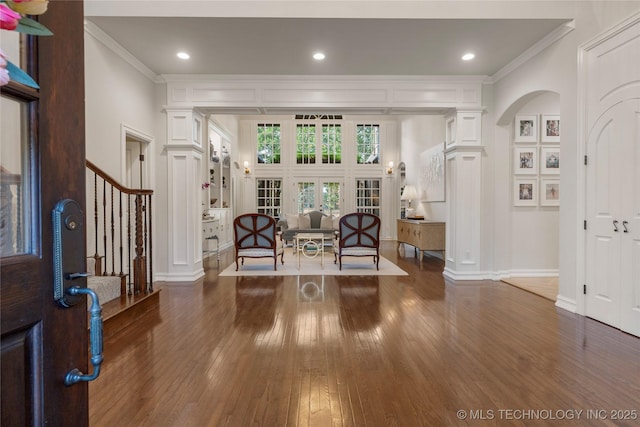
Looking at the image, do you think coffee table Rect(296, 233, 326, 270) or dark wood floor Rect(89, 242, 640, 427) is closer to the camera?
dark wood floor Rect(89, 242, 640, 427)

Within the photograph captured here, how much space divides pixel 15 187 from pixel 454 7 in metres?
4.08

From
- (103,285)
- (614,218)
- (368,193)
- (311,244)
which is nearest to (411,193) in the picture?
(368,193)

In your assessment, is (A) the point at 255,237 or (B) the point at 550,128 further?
(A) the point at 255,237

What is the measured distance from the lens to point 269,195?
38.6ft

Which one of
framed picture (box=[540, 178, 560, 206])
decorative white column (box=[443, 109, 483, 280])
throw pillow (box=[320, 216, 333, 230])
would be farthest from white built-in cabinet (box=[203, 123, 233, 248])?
framed picture (box=[540, 178, 560, 206])

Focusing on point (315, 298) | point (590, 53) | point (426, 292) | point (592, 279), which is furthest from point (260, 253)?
point (590, 53)

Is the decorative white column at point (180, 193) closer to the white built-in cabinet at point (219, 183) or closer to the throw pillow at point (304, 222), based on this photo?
the white built-in cabinet at point (219, 183)

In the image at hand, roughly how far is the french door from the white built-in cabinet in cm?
237

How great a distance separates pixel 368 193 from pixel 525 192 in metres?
6.32

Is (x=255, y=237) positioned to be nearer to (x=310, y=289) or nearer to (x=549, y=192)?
(x=310, y=289)

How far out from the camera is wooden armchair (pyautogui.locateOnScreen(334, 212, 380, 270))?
5898mm

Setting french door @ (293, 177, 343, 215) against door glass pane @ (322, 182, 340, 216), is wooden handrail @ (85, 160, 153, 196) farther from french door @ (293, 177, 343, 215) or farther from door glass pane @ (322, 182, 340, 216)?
door glass pane @ (322, 182, 340, 216)

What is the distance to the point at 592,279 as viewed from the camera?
3449mm

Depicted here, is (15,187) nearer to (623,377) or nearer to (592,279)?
(623,377)
